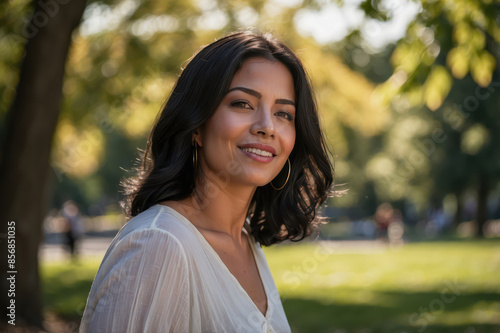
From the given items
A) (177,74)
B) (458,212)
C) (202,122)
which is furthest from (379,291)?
(458,212)

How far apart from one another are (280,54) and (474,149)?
28.9 metres

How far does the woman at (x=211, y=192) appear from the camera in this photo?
182cm

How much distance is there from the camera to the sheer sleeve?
1771mm

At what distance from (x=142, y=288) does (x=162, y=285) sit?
6 cm

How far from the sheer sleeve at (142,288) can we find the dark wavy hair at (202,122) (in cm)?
43

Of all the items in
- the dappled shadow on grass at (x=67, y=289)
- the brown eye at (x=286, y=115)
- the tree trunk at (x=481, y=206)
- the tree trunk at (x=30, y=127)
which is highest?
the brown eye at (x=286, y=115)

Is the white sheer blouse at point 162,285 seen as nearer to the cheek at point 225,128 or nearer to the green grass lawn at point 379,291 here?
the cheek at point 225,128

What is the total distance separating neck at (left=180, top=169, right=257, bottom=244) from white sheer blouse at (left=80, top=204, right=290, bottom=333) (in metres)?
0.25

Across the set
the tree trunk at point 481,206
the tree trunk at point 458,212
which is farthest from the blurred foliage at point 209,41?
the tree trunk at point 458,212

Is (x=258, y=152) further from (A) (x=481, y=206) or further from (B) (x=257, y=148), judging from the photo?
(A) (x=481, y=206)

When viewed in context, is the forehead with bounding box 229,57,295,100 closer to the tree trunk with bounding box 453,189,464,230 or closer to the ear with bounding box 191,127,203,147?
the ear with bounding box 191,127,203,147

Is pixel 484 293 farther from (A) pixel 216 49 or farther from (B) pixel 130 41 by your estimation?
(A) pixel 216 49

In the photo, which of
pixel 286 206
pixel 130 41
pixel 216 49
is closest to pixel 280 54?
pixel 216 49

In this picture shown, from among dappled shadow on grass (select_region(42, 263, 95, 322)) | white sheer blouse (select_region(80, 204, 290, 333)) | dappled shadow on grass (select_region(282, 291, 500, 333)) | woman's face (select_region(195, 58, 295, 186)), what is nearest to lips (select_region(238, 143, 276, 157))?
woman's face (select_region(195, 58, 295, 186))
